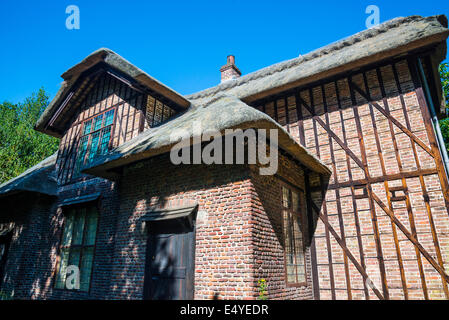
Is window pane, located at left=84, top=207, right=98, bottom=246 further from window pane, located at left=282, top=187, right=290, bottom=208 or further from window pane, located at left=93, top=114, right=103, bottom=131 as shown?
window pane, located at left=282, top=187, right=290, bottom=208

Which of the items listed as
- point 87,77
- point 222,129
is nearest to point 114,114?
point 87,77

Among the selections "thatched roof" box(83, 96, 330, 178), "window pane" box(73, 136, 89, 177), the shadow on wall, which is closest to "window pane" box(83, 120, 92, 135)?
"window pane" box(73, 136, 89, 177)

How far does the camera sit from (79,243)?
313 inches

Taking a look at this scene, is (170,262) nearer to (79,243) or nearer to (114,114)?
(79,243)

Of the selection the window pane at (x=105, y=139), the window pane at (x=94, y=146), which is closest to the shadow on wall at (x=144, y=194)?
the window pane at (x=105, y=139)

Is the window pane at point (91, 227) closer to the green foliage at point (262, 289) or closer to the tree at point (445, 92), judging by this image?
the green foliage at point (262, 289)

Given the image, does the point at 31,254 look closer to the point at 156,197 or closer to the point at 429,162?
the point at 156,197

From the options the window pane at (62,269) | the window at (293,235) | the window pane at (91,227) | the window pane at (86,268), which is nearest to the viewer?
the window at (293,235)

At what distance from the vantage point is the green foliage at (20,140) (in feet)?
56.5

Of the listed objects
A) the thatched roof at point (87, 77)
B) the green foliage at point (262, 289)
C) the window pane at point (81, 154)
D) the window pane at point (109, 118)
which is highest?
the thatched roof at point (87, 77)

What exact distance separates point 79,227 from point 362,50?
8697 mm

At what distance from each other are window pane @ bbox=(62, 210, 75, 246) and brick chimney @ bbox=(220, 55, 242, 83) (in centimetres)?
823

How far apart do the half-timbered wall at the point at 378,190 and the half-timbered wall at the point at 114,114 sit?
14.0 feet

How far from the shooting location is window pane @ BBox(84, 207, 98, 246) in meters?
7.72
